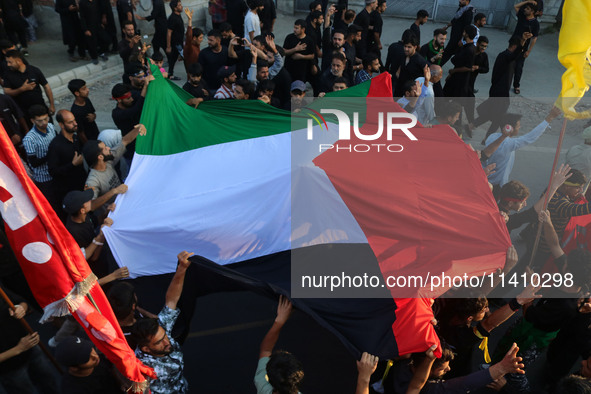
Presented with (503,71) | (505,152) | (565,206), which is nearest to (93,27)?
(503,71)

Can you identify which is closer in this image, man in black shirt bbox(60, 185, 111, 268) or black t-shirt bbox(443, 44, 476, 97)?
man in black shirt bbox(60, 185, 111, 268)

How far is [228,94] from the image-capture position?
6477 mm

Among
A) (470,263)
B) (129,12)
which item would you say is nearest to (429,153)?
(470,263)

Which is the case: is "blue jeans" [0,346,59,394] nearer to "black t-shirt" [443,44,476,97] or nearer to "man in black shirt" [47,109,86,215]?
"man in black shirt" [47,109,86,215]

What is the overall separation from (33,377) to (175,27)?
22.3ft

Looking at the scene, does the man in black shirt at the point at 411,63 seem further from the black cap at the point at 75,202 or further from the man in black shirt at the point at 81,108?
the black cap at the point at 75,202

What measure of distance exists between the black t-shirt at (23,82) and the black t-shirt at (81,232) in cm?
284

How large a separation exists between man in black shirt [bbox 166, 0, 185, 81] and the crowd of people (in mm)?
27

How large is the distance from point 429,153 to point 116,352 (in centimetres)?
303

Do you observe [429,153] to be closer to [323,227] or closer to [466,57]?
[323,227]

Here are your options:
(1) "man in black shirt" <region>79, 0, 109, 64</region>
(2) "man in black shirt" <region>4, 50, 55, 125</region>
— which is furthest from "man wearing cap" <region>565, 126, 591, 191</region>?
(1) "man in black shirt" <region>79, 0, 109, 64</region>

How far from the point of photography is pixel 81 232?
405cm

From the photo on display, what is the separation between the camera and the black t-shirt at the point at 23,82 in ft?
20.2

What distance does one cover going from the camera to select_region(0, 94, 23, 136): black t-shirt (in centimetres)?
548
